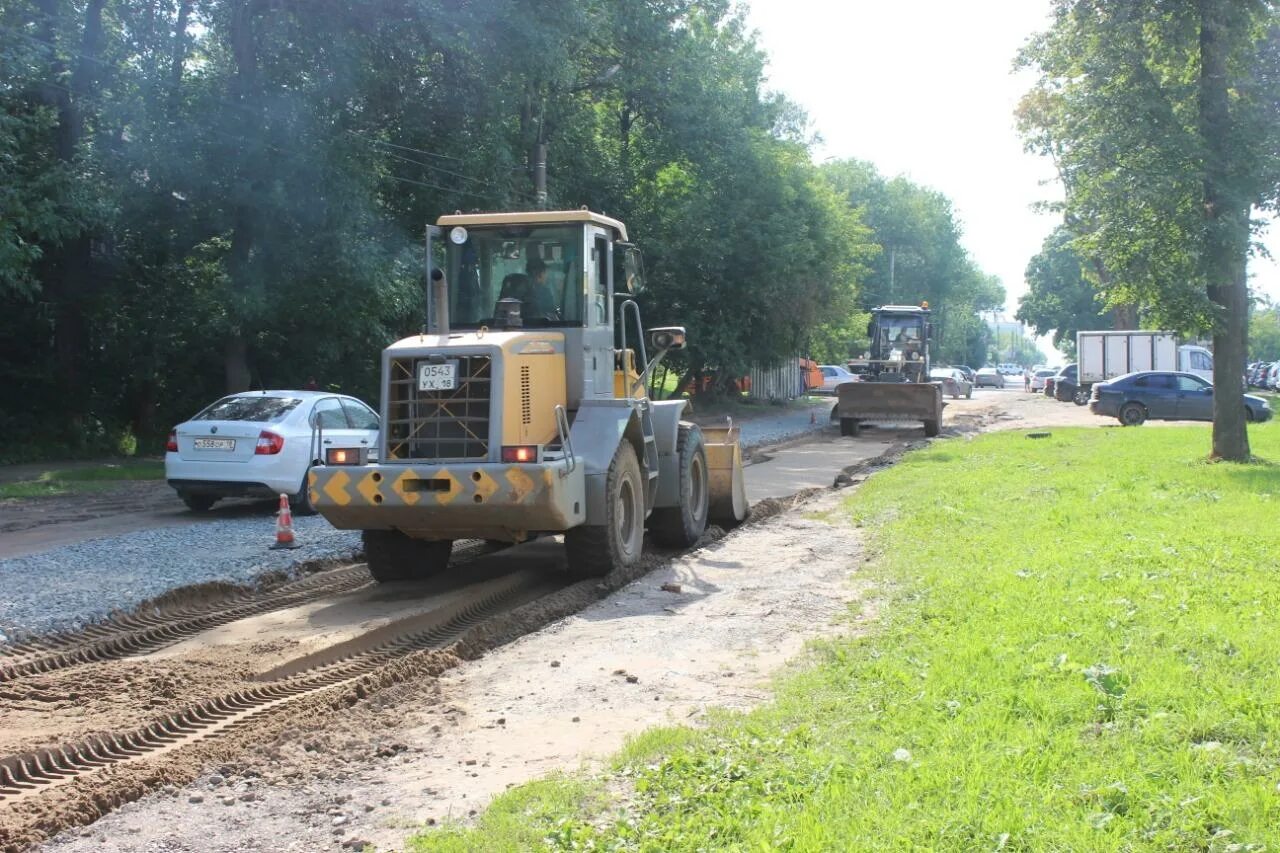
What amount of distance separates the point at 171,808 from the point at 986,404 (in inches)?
1939

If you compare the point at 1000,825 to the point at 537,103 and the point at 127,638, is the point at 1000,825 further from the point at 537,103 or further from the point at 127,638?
the point at 537,103

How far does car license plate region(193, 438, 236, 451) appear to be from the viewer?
14773 millimetres

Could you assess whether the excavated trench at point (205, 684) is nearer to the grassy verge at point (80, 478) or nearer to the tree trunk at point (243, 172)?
the grassy verge at point (80, 478)

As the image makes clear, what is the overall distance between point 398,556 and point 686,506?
3.03 metres

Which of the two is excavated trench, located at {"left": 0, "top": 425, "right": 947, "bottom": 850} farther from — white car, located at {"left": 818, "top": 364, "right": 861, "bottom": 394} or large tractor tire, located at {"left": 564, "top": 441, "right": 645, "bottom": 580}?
white car, located at {"left": 818, "top": 364, "right": 861, "bottom": 394}

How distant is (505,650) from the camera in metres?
7.83

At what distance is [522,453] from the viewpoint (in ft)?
30.9

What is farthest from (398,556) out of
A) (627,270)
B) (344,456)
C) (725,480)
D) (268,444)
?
(268,444)

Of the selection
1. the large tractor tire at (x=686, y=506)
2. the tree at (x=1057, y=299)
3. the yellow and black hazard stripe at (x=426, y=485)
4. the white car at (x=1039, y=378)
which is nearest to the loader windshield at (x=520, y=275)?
the yellow and black hazard stripe at (x=426, y=485)

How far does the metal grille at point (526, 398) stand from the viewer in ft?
32.4

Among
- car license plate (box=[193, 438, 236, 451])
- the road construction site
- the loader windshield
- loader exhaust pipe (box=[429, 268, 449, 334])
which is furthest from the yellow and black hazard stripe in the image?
car license plate (box=[193, 438, 236, 451])

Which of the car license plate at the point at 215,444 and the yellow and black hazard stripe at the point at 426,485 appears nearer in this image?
the yellow and black hazard stripe at the point at 426,485

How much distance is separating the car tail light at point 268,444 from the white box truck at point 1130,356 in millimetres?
37549

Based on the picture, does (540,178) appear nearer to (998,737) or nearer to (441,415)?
(441,415)
